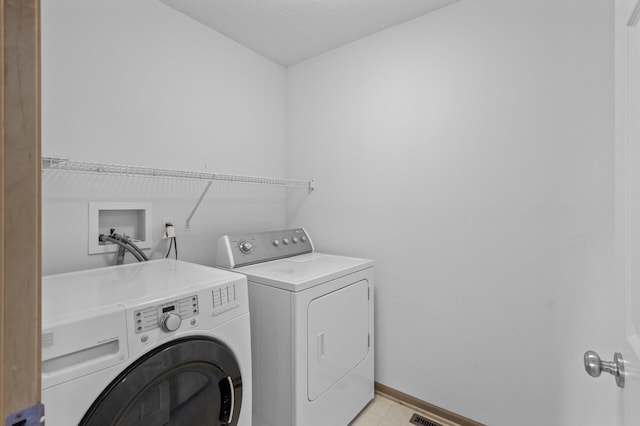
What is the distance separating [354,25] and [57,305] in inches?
81.7

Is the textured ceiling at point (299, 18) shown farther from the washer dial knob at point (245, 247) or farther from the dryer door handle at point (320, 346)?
the dryer door handle at point (320, 346)

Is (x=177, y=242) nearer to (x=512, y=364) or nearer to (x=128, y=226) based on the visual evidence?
(x=128, y=226)

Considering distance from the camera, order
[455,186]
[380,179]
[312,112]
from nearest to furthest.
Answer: [455,186] < [380,179] < [312,112]

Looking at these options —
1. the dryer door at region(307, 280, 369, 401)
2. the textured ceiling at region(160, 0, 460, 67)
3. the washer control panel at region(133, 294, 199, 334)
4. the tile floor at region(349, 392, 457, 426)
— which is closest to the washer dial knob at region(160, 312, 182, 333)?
the washer control panel at region(133, 294, 199, 334)

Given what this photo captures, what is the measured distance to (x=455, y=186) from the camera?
67.5 inches

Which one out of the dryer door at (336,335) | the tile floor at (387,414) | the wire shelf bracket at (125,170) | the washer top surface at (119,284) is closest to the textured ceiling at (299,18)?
the wire shelf bracket at (125,170)

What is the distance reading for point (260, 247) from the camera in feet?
6.12

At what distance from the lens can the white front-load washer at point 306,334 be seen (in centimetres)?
138

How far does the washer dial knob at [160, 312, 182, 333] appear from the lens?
3.07 feet

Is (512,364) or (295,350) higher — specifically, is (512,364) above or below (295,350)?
below

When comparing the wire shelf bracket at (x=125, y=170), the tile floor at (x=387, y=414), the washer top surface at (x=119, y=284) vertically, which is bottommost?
the tile floor at (x=387, y=414)

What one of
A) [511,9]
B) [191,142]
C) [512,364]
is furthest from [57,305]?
[511,9]

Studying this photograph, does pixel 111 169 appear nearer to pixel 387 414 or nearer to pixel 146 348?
pixel 146 348
